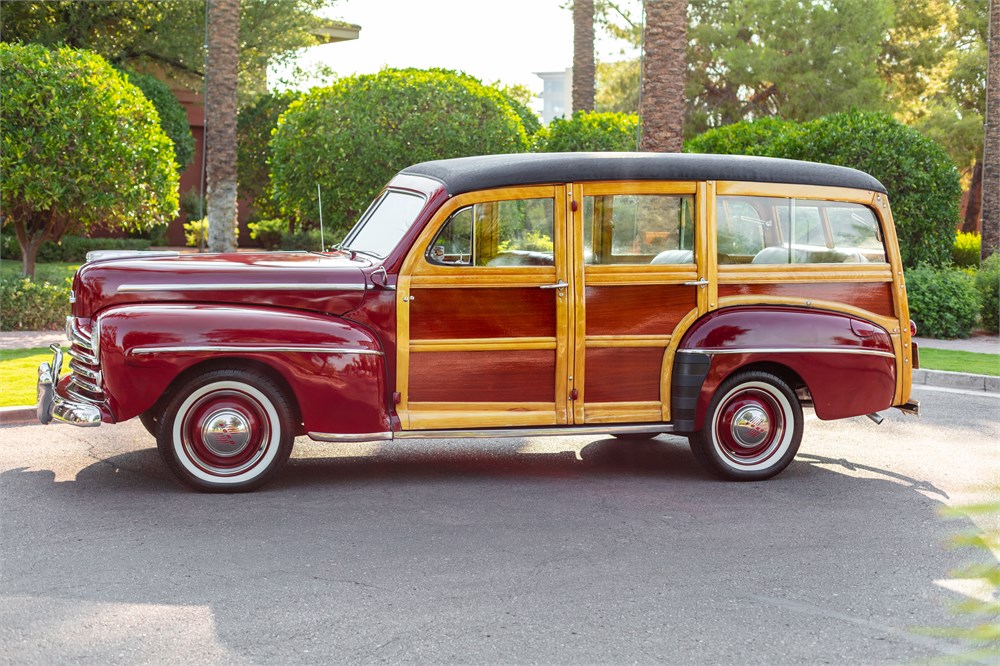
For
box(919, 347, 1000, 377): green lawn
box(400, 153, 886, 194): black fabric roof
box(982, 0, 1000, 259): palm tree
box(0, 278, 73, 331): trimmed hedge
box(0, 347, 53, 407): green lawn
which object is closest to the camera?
box(400, 153, 886, 194): black fabric roof

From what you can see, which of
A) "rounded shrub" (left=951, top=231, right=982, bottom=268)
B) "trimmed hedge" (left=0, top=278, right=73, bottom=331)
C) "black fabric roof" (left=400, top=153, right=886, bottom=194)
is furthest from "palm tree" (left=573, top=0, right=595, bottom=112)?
"black fabric roof" (left=400, top=153, right=886, bottom=194)

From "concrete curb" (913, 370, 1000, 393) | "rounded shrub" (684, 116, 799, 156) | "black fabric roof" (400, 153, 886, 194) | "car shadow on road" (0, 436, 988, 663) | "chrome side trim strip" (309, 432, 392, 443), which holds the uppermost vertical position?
"rounded shrub" (684, 116, 799, 156)

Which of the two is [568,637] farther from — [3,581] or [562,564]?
[3,581]

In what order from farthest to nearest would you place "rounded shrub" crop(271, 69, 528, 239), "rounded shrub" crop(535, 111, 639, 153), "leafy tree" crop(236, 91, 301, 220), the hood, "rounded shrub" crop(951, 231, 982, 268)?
"leafy tree" crop(236, 91, 301, 220) → "rounded shrub" crop(951, 231, 982, 268) → "rounded shrub" crop(535, 111, 639, 153) → "rounded shrub" crop(271, 69, 528, 239) → the hood

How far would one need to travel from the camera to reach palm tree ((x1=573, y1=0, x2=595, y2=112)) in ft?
78.2

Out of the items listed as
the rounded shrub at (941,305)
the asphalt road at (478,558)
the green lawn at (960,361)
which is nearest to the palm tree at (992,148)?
the rounded shrub at (941,305)

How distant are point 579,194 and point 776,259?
1.41m

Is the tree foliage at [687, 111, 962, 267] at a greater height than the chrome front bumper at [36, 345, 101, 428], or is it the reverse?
the tree foliage at [687, 111, 962, 267]

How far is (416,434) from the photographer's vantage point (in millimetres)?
7027

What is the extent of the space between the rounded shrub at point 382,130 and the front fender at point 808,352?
11750 millimetres

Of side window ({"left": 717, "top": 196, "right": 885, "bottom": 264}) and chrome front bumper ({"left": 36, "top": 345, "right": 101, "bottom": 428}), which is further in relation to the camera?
side window ({"left": 717, "top": 196, "right": 885, "bottom": 264})

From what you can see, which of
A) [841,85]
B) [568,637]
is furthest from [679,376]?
[841,85]

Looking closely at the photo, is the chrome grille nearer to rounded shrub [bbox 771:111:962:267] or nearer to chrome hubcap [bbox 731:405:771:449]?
chrome hubcap [bbox 731:405:771:449]

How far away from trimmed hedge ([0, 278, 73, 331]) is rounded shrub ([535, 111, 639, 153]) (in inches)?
356
